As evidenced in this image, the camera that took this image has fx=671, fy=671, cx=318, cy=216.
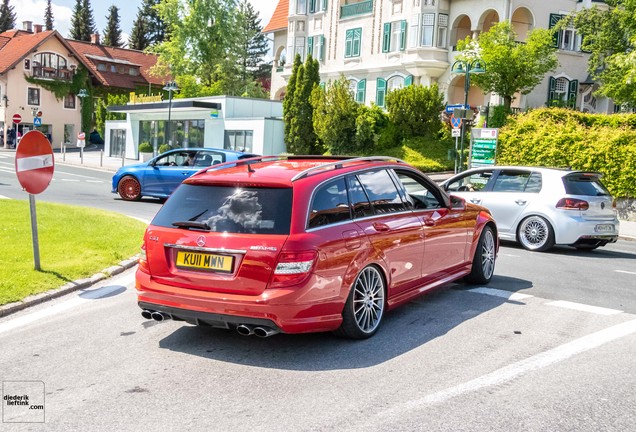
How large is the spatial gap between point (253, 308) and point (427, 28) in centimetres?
3918

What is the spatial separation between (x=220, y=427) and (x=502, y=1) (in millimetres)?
38625

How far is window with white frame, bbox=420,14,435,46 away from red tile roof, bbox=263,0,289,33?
2011 centimetres

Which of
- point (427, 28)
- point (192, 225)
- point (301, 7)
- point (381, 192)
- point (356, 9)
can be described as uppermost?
point (301, 7)

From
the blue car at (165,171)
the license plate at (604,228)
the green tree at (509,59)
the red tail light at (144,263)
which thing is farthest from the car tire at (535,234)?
the green tree at (509,59)

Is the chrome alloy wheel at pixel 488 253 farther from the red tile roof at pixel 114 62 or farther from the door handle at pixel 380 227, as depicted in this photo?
the red tile roof at pixel 114 62

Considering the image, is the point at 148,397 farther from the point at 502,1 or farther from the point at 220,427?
the point at 502,1

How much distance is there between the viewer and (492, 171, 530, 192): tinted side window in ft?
41.9

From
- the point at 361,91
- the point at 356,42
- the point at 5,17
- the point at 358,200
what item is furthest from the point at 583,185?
the point at 5,17

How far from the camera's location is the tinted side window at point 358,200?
237 inches

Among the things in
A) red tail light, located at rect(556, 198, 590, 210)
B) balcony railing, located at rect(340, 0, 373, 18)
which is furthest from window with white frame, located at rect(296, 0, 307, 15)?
red tail light, located at rect(556, 198, 590, 210)

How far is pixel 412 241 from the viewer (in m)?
6.60

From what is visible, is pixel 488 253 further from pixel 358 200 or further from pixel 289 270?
pixel 289 270

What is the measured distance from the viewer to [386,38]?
148ft

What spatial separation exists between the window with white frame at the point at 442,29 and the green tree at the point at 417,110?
18.2ft
